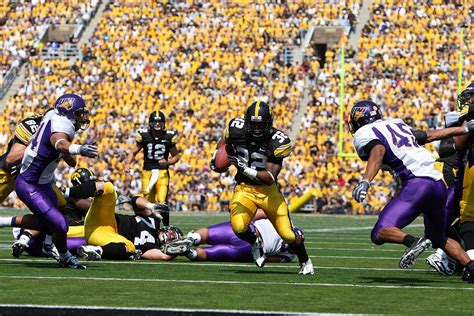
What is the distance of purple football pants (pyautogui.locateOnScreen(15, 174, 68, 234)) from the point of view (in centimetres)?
955

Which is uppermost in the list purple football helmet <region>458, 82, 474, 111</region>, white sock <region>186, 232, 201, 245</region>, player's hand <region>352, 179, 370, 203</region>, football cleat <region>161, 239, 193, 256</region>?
purple football helmet <region>458, 82, 474, 111</region>

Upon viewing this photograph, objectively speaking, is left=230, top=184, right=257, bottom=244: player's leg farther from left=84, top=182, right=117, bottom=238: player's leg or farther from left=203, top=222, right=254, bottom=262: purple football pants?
left=84, top=182, right=117, bottom=238: player's leg

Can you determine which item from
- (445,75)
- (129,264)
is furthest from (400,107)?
(129,264)

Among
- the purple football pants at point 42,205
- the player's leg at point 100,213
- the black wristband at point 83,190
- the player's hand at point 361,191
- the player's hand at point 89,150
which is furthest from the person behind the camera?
the player's leg at point 100,213

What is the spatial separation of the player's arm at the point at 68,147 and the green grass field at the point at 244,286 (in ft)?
3.15

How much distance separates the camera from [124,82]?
103ft

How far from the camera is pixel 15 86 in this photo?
3347 cm

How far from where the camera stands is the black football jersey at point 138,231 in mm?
11336

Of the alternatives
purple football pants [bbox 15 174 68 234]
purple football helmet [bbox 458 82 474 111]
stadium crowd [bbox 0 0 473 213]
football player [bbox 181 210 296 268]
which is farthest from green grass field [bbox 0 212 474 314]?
stadium crowd [bbox 0 0 473 213]

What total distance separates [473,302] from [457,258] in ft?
4.55

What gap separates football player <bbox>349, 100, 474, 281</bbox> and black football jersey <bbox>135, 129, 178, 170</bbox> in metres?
7.54

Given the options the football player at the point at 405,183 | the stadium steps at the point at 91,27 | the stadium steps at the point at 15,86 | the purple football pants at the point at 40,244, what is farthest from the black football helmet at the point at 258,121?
the stadium steps at the point at 91,27

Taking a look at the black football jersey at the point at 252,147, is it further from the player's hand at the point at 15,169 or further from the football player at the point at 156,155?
the football player at the point at 156,155

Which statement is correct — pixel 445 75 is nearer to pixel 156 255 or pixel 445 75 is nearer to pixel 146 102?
pixel 146 102
